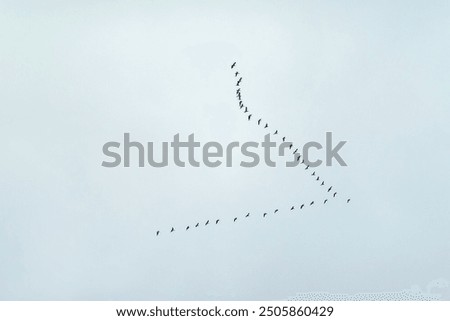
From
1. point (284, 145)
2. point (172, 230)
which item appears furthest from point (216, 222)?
point (284, 145)

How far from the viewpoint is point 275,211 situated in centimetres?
6125

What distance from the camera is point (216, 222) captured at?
60.1 meters
